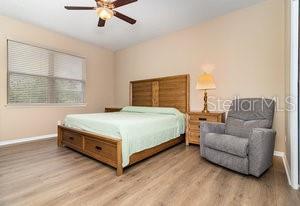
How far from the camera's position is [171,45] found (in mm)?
4223

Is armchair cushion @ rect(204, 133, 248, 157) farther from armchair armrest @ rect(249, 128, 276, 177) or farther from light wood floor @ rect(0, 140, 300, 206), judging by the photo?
light wood floor @ rect(0, 140, 300, 206)

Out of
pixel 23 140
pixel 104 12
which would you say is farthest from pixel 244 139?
pixel 23 140

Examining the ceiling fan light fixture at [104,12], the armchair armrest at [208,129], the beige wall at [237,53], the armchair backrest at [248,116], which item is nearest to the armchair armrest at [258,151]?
the armchair backrest at [248,116]

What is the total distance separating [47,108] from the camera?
404cm

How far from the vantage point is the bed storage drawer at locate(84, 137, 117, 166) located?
2.17 m

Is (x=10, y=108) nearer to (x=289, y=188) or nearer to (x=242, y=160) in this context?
(x=242, y=160)

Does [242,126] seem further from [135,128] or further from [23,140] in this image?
[23,140]

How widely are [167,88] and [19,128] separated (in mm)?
3453

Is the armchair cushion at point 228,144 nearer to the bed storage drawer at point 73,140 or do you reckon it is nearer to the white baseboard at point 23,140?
the bed storage drawer at point 73,140

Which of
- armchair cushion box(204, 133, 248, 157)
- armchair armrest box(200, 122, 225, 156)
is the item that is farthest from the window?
armchair cushion box(204, 133, 248, 157)

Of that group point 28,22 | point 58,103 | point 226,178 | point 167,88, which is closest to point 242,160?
point 226,178

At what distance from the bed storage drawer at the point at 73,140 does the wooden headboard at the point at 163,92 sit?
213 cm

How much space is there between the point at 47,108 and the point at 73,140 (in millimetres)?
1662

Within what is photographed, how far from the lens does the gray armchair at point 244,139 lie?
193 centimetres
